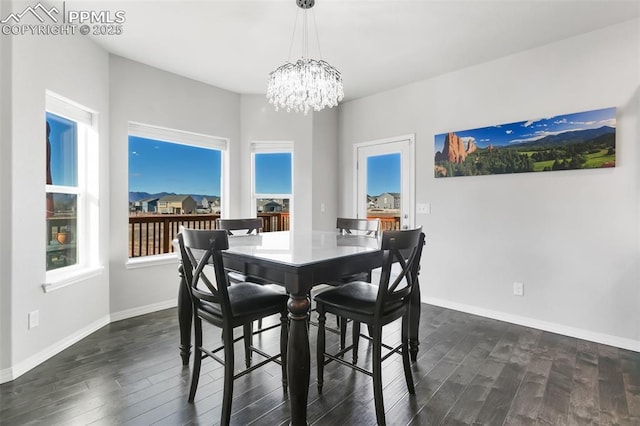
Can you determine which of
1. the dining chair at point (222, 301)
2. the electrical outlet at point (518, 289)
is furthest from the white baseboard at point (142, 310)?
the electrical outlet at point (518, 289)

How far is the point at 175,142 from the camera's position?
382 cm

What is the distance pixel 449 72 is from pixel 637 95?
164cm

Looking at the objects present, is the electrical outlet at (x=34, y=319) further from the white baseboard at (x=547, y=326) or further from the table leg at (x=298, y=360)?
the white baseboard at (x=547, y=326)

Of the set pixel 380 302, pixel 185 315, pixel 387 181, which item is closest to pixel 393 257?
pixel 380 302

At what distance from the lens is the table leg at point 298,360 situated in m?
1.58

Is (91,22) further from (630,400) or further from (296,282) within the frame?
(630,400)

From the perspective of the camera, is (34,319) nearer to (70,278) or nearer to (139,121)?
(70,278)

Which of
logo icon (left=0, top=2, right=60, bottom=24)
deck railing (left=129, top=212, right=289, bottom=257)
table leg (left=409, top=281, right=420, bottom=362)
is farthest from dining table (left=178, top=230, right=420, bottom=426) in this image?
logo icon (left=0, top=2, right=60, bottom=24)

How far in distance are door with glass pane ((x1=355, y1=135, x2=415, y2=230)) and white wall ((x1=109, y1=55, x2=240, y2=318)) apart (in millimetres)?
2118

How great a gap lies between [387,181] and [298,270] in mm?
3037

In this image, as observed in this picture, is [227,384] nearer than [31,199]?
Yes

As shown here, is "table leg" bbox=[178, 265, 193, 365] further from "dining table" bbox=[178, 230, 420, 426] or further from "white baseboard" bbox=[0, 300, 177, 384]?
"white baseboard" bbox=[0, 300, 177, 384]

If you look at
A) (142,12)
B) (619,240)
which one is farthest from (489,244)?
(142,12)

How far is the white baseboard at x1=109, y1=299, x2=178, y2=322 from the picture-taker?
3.26 m
